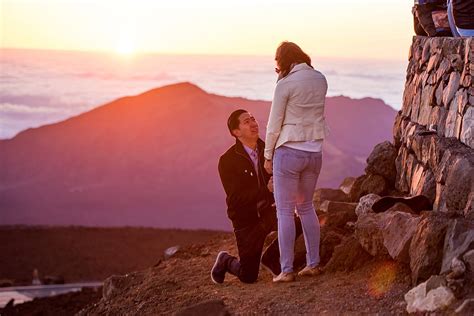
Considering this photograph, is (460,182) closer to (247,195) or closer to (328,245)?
(328,245)

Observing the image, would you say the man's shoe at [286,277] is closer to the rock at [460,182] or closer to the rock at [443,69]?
the rock at [460,182]

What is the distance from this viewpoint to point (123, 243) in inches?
944

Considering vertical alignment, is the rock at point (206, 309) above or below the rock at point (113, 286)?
above

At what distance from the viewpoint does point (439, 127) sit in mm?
7738

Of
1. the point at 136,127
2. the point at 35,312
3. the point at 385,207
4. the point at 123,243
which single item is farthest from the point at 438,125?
the point at 136,127

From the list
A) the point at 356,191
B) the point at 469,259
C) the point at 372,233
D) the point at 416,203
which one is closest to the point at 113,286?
the point at 356,191

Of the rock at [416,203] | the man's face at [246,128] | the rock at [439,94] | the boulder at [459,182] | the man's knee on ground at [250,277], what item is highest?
the rock at [439,94]

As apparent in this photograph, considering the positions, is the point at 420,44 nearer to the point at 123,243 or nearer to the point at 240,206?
the point at 240,206

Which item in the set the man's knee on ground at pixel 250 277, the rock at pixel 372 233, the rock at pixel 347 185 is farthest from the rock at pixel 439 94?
the man's knee on ground at pixel 250 277

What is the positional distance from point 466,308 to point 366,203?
2.77 meters

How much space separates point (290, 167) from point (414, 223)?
40.3 inches

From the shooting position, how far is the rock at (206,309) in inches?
258

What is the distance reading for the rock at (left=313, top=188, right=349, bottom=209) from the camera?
30.9 ft

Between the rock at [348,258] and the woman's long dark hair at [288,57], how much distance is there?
1561 mm
